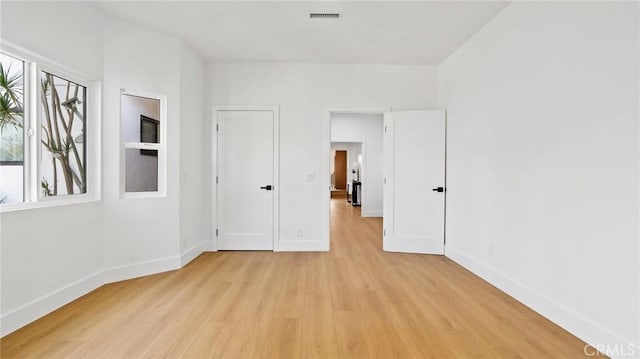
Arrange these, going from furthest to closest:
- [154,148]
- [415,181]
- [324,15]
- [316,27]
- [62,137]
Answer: [415,181] < [154,148] < [316,27] < [324,15] < [62,137]

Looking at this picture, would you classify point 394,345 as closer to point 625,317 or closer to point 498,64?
point 625,317

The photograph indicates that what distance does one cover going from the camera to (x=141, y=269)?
3.38 metres

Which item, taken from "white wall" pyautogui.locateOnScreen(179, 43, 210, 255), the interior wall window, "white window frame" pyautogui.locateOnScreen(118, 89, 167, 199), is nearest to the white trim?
"white wall" pyautogui.locateOnScreen(179, 43, 210, 255)

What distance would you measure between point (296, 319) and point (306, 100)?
313cm

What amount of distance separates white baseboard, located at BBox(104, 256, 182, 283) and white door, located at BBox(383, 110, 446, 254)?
295 cm

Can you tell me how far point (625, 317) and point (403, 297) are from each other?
150 cm

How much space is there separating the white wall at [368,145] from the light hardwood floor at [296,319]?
15.4ft

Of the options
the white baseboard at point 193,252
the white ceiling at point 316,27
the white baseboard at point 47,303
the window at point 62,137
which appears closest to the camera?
the white baseboard at point 47,303

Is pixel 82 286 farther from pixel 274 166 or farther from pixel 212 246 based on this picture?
pixel 274 166

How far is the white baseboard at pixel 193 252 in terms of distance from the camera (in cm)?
376

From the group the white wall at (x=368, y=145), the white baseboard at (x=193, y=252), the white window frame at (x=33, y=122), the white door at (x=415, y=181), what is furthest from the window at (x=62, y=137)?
the white wall at (x=368, y=145)

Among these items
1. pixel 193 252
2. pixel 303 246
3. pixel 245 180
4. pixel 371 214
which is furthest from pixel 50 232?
pixel 371 214

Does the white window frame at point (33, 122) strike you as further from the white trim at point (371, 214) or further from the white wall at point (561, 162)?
the white trim at point (371, 214)

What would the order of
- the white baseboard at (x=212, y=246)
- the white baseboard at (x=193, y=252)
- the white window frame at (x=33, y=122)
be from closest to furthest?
the white window frame at (x=33, y=122), the white baseboard at (x=193, y=252), the white baseboard at (x=212, y=246)
